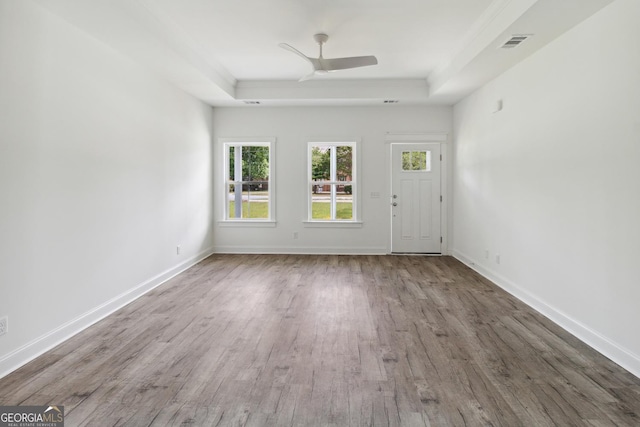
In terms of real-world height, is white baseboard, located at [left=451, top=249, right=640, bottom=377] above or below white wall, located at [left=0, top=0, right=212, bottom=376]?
below

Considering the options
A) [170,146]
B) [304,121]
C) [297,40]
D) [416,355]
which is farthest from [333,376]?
[304,121]

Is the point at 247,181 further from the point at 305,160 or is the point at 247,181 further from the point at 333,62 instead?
the point at 333,62

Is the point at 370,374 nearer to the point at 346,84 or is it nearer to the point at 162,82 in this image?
the point at 162,82

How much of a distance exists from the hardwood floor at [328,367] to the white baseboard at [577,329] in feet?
0.28

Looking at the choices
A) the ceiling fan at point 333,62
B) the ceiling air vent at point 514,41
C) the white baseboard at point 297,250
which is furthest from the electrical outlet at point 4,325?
the ceiling air vent at point 514,41

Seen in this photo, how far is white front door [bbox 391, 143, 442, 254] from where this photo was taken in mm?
A: 6613

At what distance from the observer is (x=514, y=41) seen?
3496 millimetres

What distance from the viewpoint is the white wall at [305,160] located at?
657 centimetres

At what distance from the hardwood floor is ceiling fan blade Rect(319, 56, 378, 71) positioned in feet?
8.52

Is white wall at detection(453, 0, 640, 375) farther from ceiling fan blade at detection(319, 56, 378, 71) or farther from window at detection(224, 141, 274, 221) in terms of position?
window at detection(224, 141, 274, 221)

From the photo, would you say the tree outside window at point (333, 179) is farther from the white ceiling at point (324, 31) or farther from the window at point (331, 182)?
the white ceiling at point (324, 31)

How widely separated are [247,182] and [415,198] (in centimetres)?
311

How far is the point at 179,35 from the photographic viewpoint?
394 centimetres

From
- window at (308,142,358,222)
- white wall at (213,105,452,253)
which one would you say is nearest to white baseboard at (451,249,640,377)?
white wall at (213,105,452,253)
